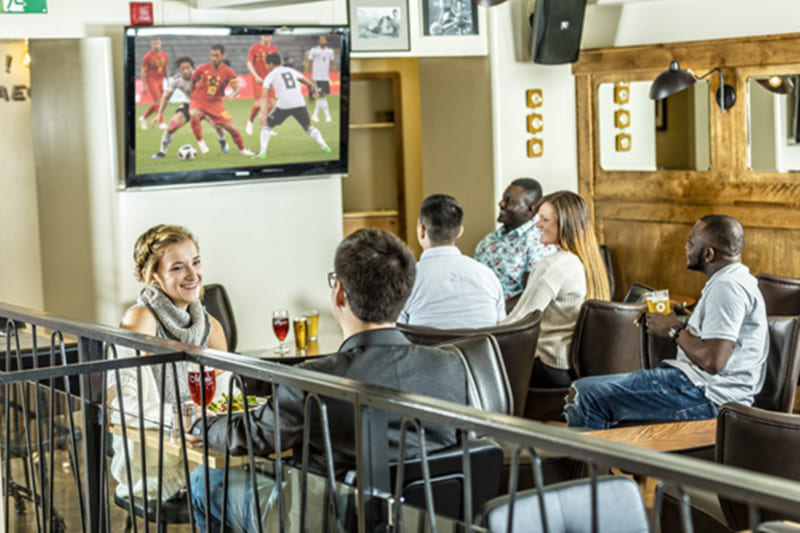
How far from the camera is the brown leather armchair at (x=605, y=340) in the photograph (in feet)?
15.6

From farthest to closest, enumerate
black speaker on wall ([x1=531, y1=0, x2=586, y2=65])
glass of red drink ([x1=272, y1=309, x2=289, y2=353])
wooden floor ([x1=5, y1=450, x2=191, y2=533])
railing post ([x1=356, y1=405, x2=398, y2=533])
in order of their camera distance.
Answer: black speaker on wall ([x1=531, y1=0, x2=586, y2=65]) < glass of red drink ([x1=272, y1=309, x2=289, y2=353]) < wooden floor ([x1=5, y1=450, x2=191, y2=533]) < railing post ([x1=356, y1=405, x2=398, y2=533])

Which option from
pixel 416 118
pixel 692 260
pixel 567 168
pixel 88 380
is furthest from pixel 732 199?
pixel 88 380

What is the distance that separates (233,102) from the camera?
235 inches

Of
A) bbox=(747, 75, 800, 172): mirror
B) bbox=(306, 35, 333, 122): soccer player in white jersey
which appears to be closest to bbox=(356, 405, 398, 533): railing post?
bbox=(306, 35, 333, 122): soccer player in white jersey

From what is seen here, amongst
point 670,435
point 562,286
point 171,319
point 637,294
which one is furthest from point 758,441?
point 637,294

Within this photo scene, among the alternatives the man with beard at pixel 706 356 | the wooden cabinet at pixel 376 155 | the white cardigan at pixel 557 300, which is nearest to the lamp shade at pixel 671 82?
the white cardigan at pixel 557 300

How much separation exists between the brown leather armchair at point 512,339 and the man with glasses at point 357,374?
126cm

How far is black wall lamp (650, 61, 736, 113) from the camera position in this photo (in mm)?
6500

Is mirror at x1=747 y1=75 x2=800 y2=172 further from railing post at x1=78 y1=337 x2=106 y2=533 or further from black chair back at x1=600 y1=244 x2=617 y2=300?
railing post at x1=78 y1=337 x2=106 y2=533

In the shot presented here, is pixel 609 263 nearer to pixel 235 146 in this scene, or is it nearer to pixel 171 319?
pixel 235 146

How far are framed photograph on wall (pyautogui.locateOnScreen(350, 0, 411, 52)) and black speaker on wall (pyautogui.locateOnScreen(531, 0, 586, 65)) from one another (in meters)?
0.83

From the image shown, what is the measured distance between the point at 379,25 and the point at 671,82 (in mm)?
1788

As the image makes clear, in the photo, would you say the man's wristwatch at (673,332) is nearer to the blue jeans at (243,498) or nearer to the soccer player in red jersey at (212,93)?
the blue jeans at (243,498)

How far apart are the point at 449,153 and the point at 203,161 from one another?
2.14 metres
